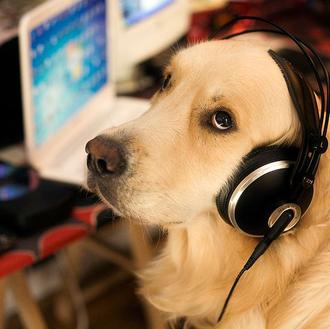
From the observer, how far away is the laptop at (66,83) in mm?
1274

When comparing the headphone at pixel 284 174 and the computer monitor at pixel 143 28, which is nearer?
the headphone at pixel 284 174

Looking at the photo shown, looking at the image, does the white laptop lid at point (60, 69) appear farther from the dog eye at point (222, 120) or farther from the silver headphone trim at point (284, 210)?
the silver headphone trim at point (284, 210)

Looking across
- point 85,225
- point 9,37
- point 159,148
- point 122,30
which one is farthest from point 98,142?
point 122,30

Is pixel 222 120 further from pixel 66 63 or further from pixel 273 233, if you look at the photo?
pixel 66 63

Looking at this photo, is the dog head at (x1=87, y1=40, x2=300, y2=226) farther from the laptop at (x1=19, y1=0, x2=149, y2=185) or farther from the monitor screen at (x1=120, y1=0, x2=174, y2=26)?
the monitor screen at (x1=120, y1=0, x2=174, y2=26)

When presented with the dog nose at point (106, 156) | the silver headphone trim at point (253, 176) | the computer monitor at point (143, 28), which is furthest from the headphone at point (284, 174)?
the computer monitor at point (143, 28)

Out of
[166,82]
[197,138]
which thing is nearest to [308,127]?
[197,138]

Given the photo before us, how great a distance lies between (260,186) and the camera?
35.0 inches

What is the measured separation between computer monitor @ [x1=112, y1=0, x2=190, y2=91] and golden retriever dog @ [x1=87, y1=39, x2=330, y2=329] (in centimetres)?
82

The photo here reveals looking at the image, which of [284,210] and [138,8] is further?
[138,8]

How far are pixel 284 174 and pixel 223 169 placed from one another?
0.35 feet

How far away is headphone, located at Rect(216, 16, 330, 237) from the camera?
0.87m

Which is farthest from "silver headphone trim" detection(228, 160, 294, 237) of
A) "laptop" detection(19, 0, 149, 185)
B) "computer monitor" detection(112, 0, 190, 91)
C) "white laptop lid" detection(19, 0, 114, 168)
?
"computer monitor" detection(112, 0, 190, 91)

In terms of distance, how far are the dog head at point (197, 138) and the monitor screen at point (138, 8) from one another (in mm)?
890
